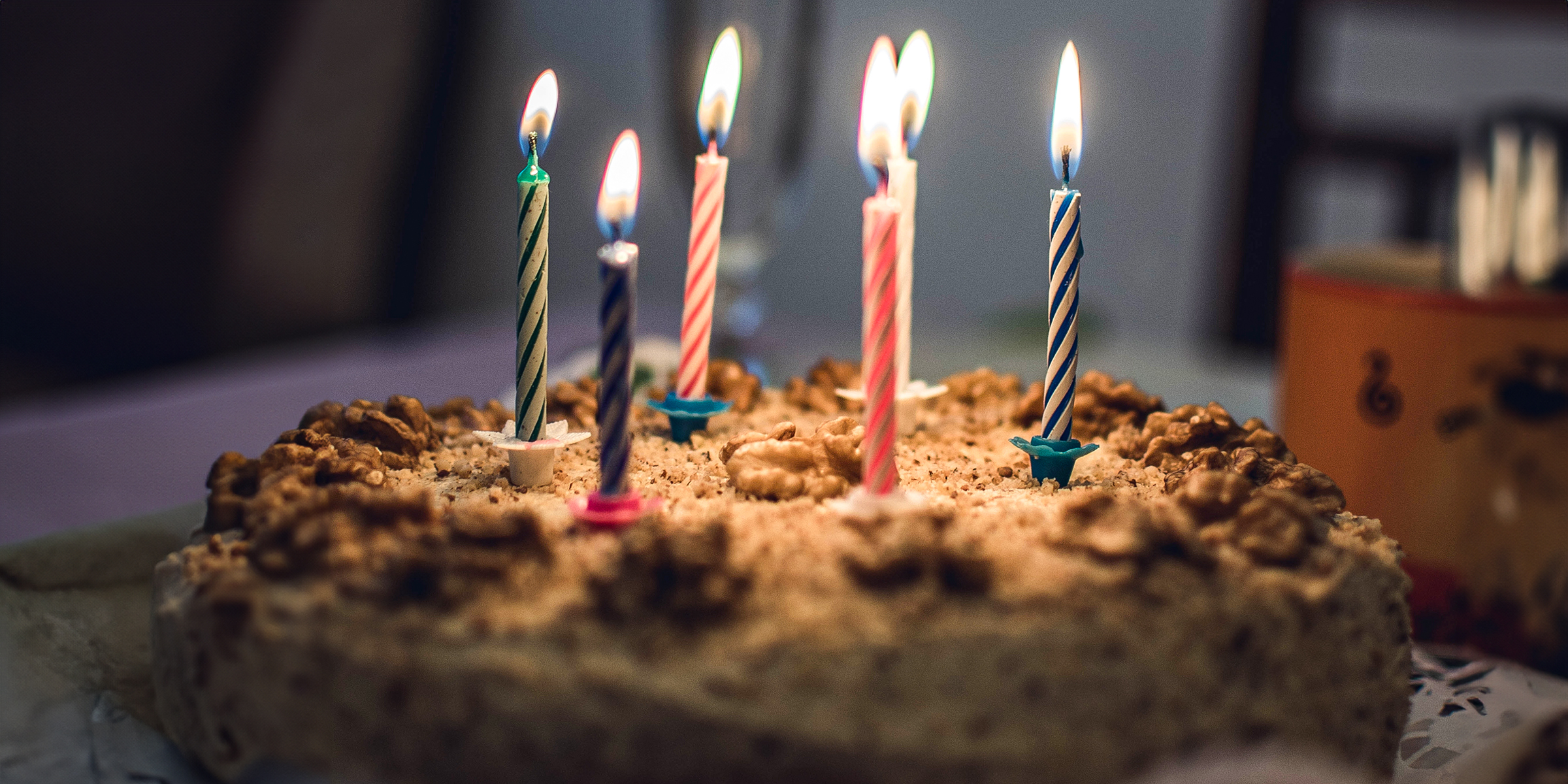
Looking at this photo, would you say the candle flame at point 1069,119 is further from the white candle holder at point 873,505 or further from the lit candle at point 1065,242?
the white candle holder at point 873,505

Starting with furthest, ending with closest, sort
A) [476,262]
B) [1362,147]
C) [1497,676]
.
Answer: [476,262], [1362,147], [1497,676]

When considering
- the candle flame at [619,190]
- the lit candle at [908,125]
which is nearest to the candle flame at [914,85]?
the lit candle at [908,125]

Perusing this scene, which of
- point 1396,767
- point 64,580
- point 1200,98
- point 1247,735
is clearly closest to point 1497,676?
point 1396,767

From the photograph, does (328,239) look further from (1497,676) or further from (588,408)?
(1497,676)

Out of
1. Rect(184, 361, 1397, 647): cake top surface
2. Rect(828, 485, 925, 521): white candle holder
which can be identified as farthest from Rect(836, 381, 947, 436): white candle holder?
Rect(828, 485, 925, 521): white candle holder

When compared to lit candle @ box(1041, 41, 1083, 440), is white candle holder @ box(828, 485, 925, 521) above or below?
below

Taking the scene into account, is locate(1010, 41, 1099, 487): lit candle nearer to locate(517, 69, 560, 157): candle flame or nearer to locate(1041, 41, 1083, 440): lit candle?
locate(1041, 41, 1083, 440): lit candle

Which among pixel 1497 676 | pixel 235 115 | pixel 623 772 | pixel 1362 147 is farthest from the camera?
pixel 235 115
